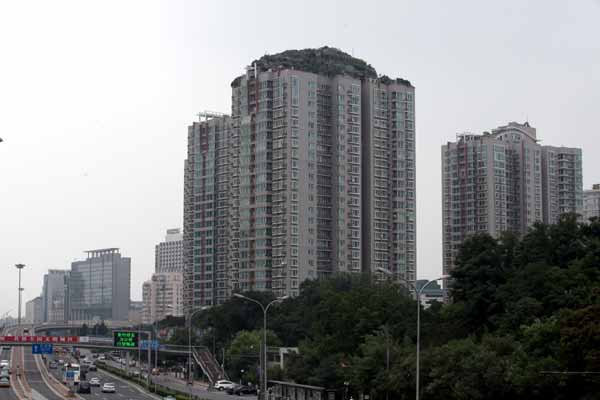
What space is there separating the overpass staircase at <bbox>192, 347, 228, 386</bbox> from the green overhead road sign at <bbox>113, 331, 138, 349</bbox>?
12.8 meters

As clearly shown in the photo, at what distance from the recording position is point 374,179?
440ft

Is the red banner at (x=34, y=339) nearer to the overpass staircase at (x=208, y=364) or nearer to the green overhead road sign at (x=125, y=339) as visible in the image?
the overpass staircase at (x=208, y=364)

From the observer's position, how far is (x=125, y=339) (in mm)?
101500

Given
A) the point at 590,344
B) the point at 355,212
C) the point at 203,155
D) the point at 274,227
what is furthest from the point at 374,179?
the point at 590,344

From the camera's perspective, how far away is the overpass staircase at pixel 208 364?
113775 mm

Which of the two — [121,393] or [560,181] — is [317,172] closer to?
[560,181]

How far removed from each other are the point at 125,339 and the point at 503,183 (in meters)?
71.6

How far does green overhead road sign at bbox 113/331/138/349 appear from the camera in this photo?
331 ft

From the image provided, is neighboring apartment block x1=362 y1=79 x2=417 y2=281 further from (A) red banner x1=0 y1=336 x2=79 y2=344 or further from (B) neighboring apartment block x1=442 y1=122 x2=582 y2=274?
(A) red banner x1=0 y1=336 x2=79 y2=344

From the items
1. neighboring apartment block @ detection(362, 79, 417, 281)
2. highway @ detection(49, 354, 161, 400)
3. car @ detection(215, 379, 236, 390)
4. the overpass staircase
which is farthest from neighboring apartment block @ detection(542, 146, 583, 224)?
highway @ detection(49, 354, 161, 400)

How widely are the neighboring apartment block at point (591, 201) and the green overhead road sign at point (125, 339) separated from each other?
97.3 meters

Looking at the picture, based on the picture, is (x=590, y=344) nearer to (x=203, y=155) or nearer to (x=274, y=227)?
(x=274, y=227)

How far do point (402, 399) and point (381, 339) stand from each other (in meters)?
9.20

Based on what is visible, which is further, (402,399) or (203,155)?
(203,155)
